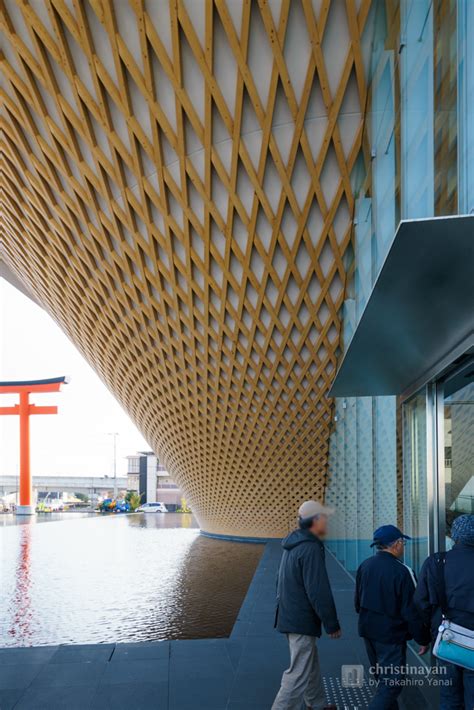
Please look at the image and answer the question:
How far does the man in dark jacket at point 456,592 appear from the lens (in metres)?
3.20

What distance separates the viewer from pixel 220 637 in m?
7.12

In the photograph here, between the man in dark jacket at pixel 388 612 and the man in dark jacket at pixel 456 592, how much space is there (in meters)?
0.30

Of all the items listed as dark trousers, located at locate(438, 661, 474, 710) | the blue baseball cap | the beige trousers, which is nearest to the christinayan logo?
the beige trousers

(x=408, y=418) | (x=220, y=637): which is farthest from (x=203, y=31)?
(x=220, y=637)

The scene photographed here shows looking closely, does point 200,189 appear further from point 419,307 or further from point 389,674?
point 389,674

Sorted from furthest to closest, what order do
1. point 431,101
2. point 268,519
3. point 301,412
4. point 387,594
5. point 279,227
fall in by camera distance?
point 268,519, point 301,412, point 279,227, point 431,101, point 387,594

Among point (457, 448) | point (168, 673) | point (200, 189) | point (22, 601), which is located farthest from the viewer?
point (22, 601)

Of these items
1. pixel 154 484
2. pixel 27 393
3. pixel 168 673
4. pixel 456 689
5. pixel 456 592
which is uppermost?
pixel 27 393

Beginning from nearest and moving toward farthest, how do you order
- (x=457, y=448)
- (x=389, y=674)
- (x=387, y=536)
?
(x=389, y=674) → (x=387, y=536) → (x=457, y=448)

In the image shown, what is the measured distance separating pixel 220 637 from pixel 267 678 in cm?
200

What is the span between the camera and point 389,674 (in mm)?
3707

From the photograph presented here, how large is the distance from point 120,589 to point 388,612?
774 centimetres

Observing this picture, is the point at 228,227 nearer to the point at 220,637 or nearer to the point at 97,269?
the point at 97,269

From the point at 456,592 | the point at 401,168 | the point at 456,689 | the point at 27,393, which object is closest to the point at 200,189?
the point at 401,168
